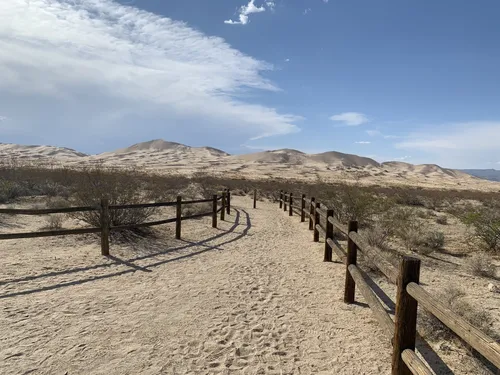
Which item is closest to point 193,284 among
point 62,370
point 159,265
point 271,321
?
point 159,265

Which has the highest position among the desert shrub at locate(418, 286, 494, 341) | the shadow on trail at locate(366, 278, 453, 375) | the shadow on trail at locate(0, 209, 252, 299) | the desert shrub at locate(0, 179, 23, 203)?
the desert shrub at locate(0, 179, 23, 203)

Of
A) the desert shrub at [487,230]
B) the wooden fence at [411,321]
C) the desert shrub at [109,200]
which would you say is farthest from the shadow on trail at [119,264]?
the desert shrub at [487,230]

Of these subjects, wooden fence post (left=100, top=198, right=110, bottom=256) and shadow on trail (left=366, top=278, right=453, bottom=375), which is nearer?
shadow on trail (left=366, top=278, right=453, bottom=375)

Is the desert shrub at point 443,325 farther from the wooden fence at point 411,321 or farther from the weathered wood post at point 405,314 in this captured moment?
the weathered wood post at point 405,314

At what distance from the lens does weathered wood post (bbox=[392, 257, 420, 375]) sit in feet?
9.99

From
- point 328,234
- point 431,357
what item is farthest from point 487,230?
point 431,357

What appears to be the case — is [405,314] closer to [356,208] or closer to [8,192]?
[356,208]

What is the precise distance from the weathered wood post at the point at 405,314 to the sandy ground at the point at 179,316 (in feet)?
2.08

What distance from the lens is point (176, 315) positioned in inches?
193

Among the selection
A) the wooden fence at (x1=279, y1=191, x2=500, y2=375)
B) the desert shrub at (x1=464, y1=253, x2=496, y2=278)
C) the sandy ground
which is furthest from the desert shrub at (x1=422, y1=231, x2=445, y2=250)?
the wooden fence at (x1=279, y1=191, x2=500, y2=375)

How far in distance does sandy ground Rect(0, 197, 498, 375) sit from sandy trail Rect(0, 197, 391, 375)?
17 mm

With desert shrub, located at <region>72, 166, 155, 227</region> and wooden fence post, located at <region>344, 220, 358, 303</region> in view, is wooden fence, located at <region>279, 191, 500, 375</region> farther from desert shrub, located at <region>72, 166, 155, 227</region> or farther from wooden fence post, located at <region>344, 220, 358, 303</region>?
desert shrub, located at <region>72, 166, 155, 227</region>

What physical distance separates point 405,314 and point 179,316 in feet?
10.0

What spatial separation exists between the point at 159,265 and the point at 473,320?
569 centimetres
